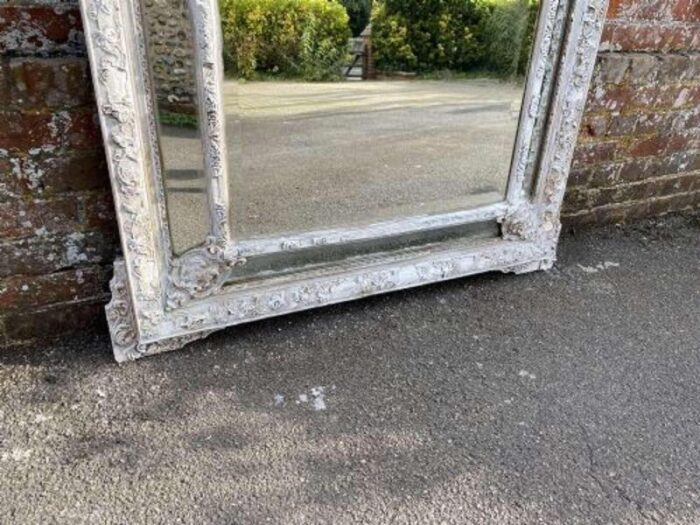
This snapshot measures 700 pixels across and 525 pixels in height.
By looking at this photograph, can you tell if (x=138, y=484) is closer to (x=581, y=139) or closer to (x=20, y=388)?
(x=20, y=388)

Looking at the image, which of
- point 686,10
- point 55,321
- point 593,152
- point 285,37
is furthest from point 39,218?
point 686,10

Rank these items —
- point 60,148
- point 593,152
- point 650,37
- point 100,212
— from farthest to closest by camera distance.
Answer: point 593,152
point 650,37
point 100,212
point 60,148

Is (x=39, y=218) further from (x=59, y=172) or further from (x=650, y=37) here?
(x=650, y=37)

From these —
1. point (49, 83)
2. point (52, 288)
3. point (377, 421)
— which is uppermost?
point (49, 83)

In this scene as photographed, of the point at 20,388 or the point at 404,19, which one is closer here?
the point at 20,388

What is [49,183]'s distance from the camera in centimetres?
136

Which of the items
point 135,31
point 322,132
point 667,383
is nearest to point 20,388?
point 135,31

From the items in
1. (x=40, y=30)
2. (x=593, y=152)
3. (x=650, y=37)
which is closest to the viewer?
(x=40, y=30)

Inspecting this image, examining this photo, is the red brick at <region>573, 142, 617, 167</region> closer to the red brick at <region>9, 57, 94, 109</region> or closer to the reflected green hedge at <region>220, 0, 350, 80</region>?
the reflected green hedge at <region>220, 0, 350, 80</region>

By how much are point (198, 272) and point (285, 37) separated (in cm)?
66

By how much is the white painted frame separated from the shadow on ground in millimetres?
107

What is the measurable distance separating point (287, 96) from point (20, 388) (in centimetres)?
100

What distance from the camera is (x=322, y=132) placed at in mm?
1541

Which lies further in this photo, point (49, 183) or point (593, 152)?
point (593, 152)
